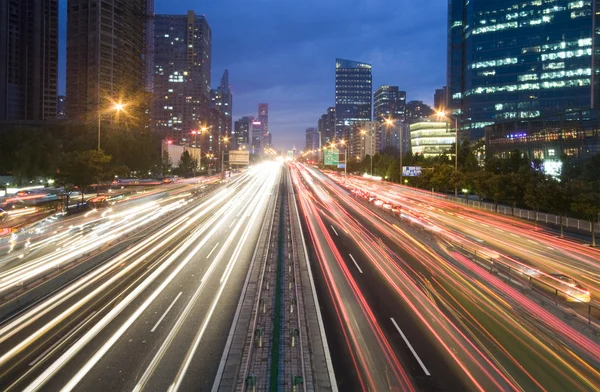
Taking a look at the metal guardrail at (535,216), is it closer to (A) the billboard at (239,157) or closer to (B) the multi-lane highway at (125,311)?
(B) the multi-lane highway at (125,311)

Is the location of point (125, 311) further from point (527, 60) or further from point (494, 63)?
point (494, 63)

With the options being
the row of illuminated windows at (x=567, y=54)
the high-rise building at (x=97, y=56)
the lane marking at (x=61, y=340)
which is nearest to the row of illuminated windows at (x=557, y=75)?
the row of illuminated windows at (x=567, y=54)

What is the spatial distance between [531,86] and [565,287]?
11318cm

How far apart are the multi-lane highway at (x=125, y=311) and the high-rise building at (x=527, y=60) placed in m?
107

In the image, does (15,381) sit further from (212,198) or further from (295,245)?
(212,198)

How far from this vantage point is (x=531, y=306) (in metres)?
17.2

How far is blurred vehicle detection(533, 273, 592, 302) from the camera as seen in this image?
17.7 m

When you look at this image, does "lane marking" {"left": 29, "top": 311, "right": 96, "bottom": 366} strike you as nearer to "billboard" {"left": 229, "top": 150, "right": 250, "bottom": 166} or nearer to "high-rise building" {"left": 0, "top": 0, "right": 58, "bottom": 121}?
"billboard" {"left": 229, "top": 150, "right": 250, "bottom": 166}

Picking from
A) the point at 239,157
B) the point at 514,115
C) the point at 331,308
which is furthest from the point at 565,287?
the point at 514,115

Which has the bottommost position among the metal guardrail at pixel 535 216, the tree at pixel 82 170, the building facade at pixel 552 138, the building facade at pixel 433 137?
the metal guardrail at pixel 535 216

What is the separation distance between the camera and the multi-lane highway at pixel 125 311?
11.6 meters

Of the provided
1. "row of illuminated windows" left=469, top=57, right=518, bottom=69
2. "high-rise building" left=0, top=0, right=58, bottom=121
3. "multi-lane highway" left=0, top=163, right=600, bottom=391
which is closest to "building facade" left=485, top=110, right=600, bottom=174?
"row of illuminated windows" left=469, top=57, right=518, bottom=69

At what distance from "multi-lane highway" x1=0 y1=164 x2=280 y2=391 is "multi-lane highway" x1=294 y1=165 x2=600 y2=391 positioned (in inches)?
172

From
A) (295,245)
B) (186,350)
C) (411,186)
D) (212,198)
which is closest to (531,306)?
(186,350)
